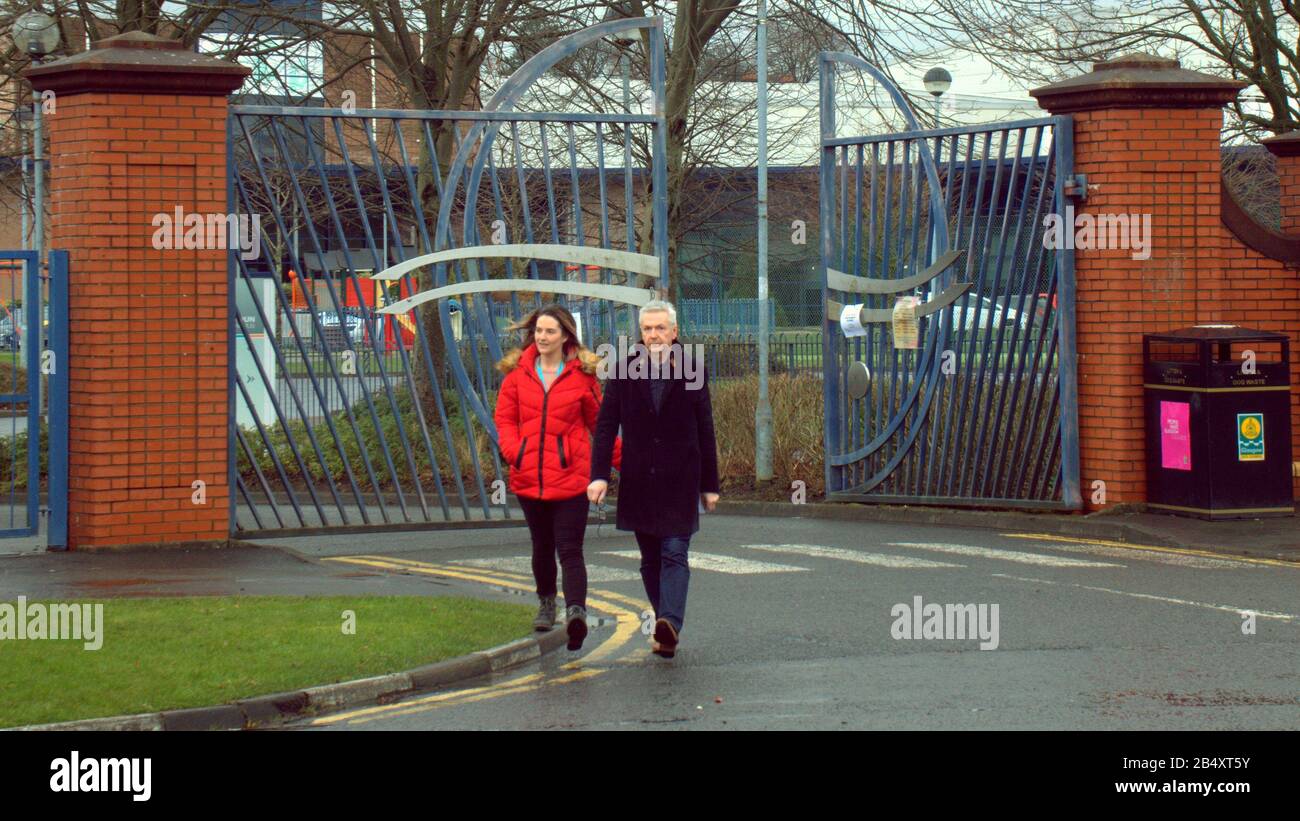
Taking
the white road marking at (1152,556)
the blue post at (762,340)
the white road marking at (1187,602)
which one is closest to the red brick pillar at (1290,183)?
the white road marking at (1152,556)

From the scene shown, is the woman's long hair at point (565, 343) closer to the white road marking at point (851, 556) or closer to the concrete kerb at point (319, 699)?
the concrete kerb at point (319, 699)

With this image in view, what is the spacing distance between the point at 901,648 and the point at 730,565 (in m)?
3.62

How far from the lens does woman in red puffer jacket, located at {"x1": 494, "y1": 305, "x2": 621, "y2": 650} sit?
9.10 metres

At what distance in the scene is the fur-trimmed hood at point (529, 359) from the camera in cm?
924

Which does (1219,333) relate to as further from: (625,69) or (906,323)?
(625,69)

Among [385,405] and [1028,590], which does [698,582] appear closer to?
[1028,590]

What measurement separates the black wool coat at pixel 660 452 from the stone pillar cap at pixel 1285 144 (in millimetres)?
8505

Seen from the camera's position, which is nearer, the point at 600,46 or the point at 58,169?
the point at 58,169

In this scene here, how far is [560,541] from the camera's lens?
9109 mm

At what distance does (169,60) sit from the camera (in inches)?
492

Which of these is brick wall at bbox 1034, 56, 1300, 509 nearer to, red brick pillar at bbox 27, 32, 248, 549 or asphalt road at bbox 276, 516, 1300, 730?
asphalt road at bbox 276, 516, 1300, 730
